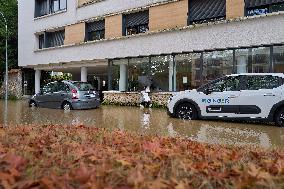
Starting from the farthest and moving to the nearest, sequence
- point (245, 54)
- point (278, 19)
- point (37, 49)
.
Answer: point (37, 49), point (245, 54), point (278, 19)

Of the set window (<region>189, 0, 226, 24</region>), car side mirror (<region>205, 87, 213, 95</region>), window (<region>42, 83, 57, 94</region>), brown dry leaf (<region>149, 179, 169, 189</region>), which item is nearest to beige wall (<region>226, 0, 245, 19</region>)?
window (<region>189, 0, 226, 24</region>)

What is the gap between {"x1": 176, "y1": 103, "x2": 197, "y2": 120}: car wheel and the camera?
1320 centimetres

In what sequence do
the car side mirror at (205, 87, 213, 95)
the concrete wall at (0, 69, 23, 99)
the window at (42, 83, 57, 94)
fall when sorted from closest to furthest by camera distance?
the car side mirror at (205, 87, 213, 95) < the window at (42, 83, 57, 94) < the concrete wall at (0, 69, 23, 99)

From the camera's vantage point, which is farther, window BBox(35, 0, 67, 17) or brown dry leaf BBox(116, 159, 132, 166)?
window BBox(35, 0, 67, 17)

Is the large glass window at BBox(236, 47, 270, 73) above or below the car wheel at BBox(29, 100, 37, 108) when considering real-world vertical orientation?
above

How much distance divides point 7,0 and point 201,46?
80.1 feet

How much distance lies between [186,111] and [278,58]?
6163 mm

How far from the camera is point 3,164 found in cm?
378

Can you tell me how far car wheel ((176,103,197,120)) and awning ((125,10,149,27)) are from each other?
1036cm

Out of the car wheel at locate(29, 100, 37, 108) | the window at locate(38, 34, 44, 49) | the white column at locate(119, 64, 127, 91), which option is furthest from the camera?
the window at locate(38, 34, 44, 49)

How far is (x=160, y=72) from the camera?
2147 centimetres

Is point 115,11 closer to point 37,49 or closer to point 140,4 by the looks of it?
point 140,4

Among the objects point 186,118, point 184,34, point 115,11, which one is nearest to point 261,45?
point 184,34

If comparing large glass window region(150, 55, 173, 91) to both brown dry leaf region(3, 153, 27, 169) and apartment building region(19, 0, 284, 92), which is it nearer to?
apartment building region(19, 0, 284, 92)
